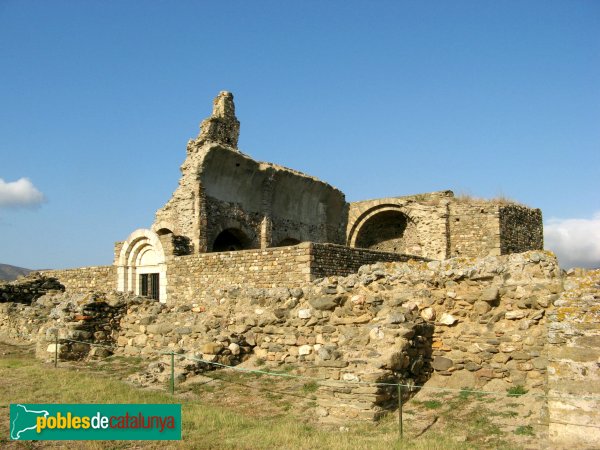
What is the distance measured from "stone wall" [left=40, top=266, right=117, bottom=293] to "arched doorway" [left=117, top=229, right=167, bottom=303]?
499 mm

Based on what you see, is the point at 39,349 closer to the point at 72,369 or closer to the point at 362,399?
the point at 72,369

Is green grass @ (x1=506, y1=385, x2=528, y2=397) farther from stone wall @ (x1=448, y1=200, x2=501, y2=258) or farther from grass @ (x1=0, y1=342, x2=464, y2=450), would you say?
stone wall @ (x1=448, y1=200, x2=501, y2=258)

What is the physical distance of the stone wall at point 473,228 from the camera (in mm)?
20750

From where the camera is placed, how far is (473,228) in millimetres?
21438

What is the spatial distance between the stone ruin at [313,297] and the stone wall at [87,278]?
0.06 metres

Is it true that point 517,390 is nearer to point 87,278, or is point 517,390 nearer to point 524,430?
point 524,430

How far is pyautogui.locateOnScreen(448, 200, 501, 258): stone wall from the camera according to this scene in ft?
68.1

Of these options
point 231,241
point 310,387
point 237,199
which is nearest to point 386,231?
point 231,241

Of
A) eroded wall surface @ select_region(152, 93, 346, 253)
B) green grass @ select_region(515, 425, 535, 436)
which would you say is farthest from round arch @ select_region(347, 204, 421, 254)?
green grass @ select_region(515, 425, 535, 436)

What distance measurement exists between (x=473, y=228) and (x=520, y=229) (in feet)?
6.49

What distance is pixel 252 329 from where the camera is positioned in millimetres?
9961

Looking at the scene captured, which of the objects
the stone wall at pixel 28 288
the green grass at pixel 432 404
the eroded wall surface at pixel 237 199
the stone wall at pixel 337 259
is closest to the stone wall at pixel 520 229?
the stone wall at pixel 337 259

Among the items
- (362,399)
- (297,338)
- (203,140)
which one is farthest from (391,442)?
A: (203,140)

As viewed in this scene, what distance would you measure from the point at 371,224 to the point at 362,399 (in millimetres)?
19691
